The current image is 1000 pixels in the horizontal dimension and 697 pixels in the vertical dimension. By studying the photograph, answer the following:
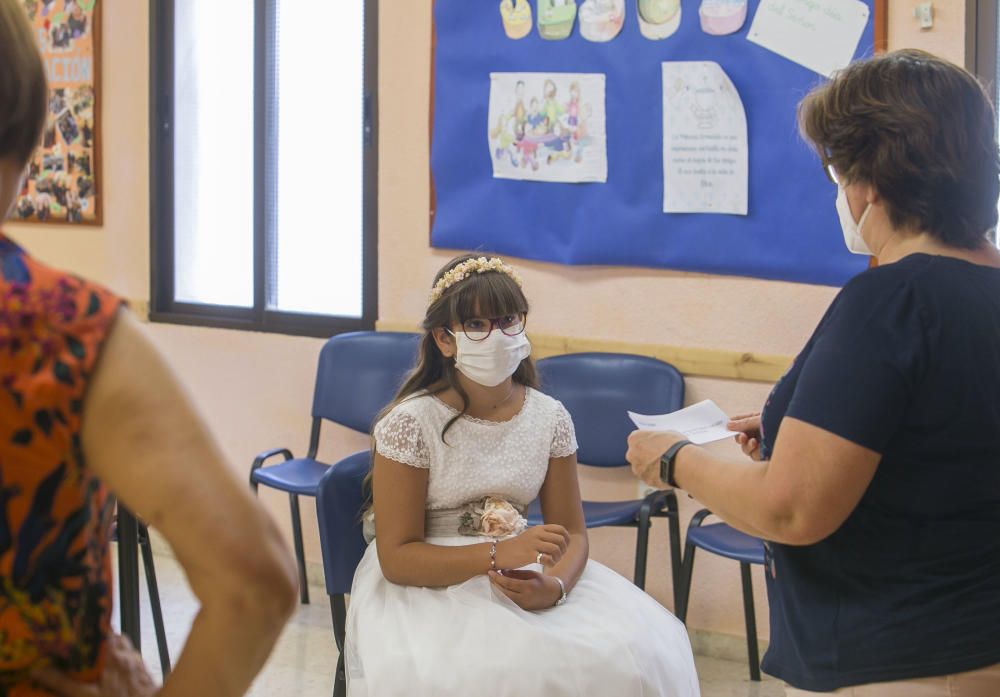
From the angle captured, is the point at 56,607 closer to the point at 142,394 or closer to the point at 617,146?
the point at 142,394

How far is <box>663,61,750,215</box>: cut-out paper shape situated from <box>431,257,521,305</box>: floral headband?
119cm

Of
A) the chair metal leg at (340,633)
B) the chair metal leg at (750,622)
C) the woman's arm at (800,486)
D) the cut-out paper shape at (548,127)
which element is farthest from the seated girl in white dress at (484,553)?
the cut-out paper shape at (548,127)

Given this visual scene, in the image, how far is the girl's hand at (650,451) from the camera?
5.63 feet

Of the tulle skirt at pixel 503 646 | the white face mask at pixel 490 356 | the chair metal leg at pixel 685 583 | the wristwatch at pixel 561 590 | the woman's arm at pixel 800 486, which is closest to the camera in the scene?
the woman's arm at pixel 800 486

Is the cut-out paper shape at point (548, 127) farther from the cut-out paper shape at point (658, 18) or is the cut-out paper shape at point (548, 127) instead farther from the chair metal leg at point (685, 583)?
the chair metal leg at point (685, 583)

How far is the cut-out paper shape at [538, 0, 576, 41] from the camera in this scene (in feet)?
12.4

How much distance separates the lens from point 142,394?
79cm

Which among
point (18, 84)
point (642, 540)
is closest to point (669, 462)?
point (18, 84)

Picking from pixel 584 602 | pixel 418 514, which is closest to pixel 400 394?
pixel 418 514

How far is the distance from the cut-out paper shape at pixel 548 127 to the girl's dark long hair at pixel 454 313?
1281 millimetres

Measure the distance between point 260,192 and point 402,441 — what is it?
2436 millimetres

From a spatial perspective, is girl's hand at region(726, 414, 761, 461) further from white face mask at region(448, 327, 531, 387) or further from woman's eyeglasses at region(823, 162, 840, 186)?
white face mask at region(448, 327, 531, 387)

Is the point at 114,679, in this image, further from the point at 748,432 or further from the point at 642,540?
the point at 642,540

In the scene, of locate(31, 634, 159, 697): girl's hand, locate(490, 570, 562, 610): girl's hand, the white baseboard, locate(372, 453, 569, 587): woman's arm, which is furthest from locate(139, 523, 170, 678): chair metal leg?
locate(31, 634, 159, 697): girl's hand
